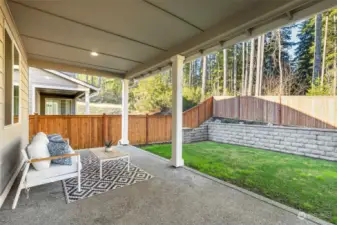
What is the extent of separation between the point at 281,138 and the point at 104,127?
6557 mm

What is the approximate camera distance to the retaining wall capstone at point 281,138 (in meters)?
5.36

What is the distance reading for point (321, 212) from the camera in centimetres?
239

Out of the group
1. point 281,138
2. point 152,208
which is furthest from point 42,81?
point 281,138

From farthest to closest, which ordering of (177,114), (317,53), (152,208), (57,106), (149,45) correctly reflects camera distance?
(57,106)
(317,53)
(177,114)
(149,45)
(152,208)

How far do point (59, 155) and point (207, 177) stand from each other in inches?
109

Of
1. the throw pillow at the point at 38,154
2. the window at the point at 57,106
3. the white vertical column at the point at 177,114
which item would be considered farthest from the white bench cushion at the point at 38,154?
the window at the point at 57,106

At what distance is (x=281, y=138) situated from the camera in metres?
6.35

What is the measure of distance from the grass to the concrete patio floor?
0.47 metres

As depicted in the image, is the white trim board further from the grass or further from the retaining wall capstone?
the retaining wall capstone

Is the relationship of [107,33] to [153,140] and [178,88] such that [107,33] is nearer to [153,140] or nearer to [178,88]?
[178,88]

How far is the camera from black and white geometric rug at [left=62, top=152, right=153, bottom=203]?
2881 mm

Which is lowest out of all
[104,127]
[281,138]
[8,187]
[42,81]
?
[8,187]

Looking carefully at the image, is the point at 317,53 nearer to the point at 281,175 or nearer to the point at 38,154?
the point at 281,175

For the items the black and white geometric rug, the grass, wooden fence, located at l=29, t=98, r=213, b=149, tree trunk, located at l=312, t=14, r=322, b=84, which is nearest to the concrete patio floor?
the black and white geometric rug
